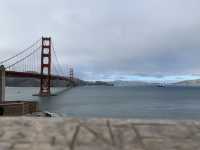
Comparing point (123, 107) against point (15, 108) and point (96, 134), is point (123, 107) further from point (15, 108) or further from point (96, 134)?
point (96, 134)

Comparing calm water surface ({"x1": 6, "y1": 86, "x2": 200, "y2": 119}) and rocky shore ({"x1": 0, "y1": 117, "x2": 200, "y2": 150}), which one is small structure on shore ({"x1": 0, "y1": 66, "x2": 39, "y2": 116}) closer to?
calm water surface ({"x1": 6, "y1": 86, "x2": 200, "y2": 119})

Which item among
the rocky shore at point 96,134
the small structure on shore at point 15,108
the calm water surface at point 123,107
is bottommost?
the calm water surface at point 123,107

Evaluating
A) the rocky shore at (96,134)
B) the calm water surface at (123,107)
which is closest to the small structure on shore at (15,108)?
the calm water surface at (123,107)

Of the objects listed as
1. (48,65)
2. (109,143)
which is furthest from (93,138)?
(48,65)

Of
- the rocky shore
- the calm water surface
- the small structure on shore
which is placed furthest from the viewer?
the calm water surface

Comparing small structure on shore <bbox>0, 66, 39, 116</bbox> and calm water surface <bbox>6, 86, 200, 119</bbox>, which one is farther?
calm water surface <bbox>6, 86, 200, 119</bbox>

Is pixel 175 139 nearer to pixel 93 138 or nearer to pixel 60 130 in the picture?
pixel 93 138

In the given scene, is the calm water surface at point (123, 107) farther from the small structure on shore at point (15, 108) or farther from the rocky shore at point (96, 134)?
the rocky shore at point (96, 134)

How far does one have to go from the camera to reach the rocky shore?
3918mm

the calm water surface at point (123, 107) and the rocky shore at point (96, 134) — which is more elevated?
the rocky shore at point (96, 134)

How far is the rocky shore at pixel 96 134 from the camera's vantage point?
12.9 ft

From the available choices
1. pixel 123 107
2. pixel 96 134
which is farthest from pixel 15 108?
pixel 123 107

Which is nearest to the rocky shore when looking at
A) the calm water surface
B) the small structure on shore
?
the small structure on shore

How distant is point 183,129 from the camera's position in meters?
4.37
